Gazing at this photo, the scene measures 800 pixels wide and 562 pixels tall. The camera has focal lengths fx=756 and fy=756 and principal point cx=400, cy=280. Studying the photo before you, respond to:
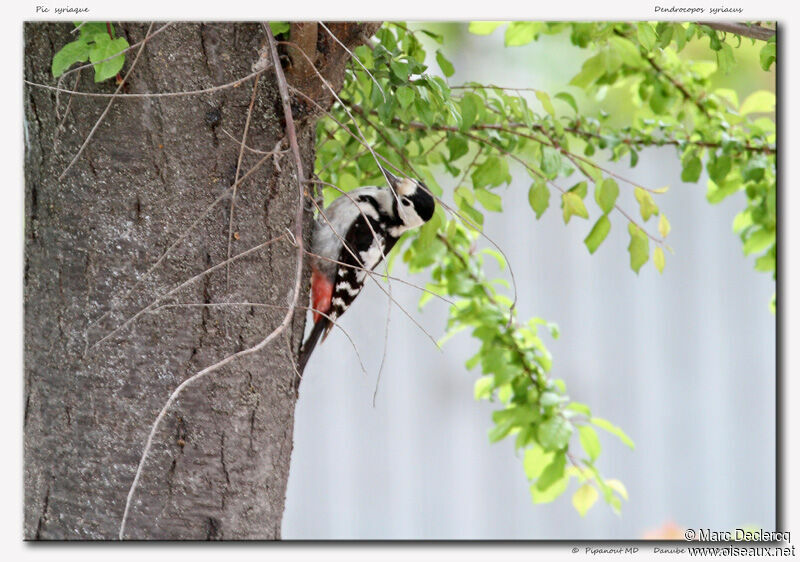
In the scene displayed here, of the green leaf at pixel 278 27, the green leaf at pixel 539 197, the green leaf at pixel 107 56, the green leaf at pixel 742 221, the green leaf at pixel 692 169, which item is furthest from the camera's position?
the green leaf at pixel 742 221

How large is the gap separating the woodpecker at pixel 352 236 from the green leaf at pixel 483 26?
0.28 m

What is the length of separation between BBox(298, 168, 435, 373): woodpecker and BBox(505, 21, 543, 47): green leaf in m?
0.30

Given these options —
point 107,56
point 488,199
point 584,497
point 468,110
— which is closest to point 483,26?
point 468,110

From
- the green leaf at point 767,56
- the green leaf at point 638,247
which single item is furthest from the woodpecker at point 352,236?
the green leaf at point 767,56

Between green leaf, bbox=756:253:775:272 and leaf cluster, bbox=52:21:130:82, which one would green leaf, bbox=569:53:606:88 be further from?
leaf cluster, bbox=52:21:130:82

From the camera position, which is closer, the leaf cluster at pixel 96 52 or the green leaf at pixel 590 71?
the leaf cluster at pixel 96 52

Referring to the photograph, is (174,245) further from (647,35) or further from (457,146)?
(647,35)

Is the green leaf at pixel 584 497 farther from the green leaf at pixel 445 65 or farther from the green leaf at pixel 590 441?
the green leaf at pixel 445 65

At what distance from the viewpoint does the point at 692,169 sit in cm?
139

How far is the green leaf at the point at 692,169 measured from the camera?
139 cm

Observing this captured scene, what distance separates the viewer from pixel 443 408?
1.80m

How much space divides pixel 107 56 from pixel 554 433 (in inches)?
39.0
